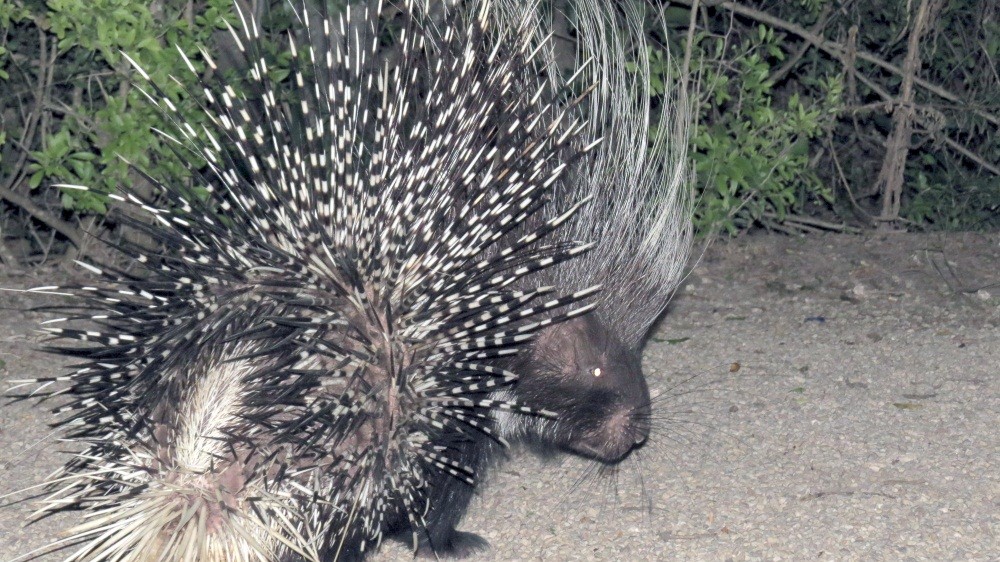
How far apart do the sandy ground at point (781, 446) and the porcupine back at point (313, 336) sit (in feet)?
1.96

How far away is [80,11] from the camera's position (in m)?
4.54

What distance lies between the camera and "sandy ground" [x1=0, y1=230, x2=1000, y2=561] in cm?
317

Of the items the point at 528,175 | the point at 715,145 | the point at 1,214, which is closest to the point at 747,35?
the point at 715,145

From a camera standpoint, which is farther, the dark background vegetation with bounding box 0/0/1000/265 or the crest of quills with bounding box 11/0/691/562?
the dark background vegetation with bounding box 0/0/1000/265

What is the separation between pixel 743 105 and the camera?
19.2 feet

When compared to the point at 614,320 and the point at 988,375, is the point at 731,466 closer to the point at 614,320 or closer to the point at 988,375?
the point at 614,320

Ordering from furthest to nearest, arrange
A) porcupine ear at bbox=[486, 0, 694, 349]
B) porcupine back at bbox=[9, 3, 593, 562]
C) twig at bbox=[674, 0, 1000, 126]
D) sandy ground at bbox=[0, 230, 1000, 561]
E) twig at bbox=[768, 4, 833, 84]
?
twig at bbox=[768, 4, 833, 84]
twig at bbox=[674, 0, 1000, 126]
porcupine ear at bbox=[486, 0, 694, 349]
sandy ground at bbox=[0, 230, 1000, 561]
porcupine back at bbox=[9, 3, 593, 562]

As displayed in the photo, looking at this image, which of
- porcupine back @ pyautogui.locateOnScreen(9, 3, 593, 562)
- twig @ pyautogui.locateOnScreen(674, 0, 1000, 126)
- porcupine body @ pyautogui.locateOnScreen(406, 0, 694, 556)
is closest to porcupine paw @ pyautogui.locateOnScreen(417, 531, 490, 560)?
porcupine body @ pyautogui.locateOnScreen(406, 0, 694, 556)

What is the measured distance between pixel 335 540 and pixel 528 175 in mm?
1047

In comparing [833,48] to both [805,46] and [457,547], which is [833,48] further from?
[457,547]

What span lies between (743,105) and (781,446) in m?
2.63

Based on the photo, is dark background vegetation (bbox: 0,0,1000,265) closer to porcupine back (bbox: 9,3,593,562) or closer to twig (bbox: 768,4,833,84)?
twig (bbox: 768,4,833,84)

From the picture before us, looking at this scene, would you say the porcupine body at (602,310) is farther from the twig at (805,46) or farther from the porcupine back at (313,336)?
the twig at (805,46)

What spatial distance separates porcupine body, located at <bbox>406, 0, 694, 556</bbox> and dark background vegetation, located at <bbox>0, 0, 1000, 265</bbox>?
50.0 inches
